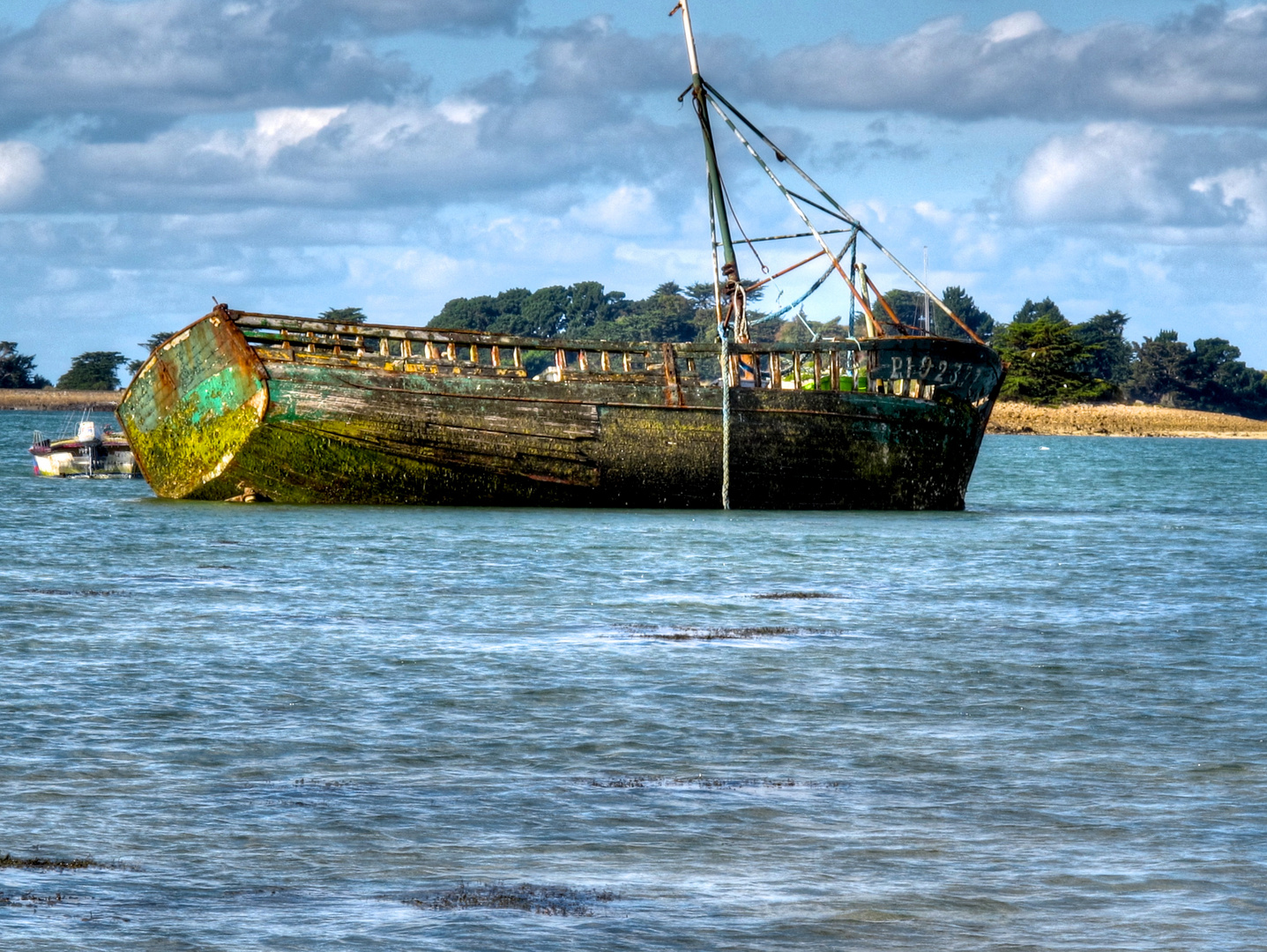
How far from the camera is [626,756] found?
9.98m

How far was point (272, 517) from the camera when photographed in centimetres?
2902

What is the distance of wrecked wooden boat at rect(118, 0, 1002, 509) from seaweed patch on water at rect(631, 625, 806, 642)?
13339mm

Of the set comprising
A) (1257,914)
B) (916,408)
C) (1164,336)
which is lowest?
(1257,914)

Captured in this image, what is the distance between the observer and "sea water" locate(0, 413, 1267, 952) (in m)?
6.81

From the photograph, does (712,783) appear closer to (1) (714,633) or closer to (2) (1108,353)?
(1) (714,633)

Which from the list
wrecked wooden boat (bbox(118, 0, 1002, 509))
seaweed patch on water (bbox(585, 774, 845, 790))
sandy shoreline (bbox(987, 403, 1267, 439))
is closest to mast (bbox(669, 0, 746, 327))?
wrecked wooden boat (bbox(118, 0, 1002, 509))

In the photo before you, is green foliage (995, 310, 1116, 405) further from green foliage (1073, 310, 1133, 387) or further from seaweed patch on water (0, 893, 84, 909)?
seaweed patch on water (0, 893, 84, 909)

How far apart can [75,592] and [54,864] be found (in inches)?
465

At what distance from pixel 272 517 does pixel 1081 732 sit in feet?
67.0

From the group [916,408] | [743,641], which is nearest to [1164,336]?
[916,408]

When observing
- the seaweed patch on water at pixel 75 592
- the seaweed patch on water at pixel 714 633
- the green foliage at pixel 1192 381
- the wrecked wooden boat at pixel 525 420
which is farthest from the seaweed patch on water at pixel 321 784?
the green foliage at pixel 1192 381

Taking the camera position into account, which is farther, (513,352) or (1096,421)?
(1096,421)

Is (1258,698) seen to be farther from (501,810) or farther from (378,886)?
(378,886)

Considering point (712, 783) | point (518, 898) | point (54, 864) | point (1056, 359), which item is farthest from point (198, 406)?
point (1056, 359)
